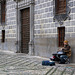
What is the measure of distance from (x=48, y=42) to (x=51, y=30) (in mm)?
845

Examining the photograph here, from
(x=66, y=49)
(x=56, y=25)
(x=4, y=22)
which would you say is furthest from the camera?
(x=4, y=22)

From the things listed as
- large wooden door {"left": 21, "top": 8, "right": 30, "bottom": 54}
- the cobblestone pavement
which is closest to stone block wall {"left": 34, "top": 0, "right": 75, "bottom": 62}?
large wooden door {"left": 21, "top": 8, "right": 30, "bottom": 54}

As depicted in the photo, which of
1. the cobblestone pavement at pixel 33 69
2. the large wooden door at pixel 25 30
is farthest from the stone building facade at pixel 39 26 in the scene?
the cobblestone pavement at pixel 33 69

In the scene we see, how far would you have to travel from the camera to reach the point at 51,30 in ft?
41.7

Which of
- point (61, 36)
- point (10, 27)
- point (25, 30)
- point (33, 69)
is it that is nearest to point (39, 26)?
point (61, 36)

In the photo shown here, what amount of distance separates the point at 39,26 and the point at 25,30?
2.38m

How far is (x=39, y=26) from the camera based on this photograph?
45.7 feet

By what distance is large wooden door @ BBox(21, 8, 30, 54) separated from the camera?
1568 cm

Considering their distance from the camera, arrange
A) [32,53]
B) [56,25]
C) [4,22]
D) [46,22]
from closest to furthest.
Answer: [56,25] < [46,22] < [32,53] < [4,22]

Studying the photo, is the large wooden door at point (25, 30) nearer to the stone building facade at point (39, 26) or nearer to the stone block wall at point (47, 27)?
the stone building facade at point (39, 26)

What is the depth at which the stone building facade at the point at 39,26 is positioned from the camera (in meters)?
11.6

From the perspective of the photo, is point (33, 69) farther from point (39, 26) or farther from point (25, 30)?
point (25, 30)

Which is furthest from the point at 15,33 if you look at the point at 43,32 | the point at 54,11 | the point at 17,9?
the point at 54,11

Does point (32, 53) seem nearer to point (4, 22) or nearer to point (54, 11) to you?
point (54, 11)
